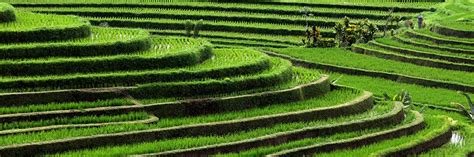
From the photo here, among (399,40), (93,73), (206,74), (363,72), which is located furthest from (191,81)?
(399,40)

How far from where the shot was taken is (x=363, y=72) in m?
22.4

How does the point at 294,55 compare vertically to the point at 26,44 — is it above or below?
below

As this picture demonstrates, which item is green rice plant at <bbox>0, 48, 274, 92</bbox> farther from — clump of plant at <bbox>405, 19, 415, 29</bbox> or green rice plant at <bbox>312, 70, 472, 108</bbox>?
clump of plant at <bbox>405, 19, 415, 29</bbox>

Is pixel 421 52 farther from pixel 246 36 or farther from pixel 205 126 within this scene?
pixel 205 126

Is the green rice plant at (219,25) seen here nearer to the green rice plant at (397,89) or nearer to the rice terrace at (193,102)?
the green rice plant at (397,89)

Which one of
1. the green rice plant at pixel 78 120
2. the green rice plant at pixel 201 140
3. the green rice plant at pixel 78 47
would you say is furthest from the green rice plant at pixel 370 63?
the green rice plant at pixel 78 120

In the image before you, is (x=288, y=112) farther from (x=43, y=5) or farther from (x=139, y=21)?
(x=43, y=5)

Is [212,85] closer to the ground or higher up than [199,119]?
higher up

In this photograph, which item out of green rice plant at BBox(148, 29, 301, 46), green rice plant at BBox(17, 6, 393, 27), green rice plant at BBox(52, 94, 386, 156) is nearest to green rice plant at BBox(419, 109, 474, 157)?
green rice plant at BBox(52, 94, 386, 156)

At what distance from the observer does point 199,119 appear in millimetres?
14602

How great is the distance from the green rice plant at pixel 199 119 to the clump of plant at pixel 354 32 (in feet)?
30.2

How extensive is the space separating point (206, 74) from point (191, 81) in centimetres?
46

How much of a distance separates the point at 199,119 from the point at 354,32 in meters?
13.0

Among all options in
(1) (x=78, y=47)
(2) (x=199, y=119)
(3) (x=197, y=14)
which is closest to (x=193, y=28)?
(3) (x=197, y=14)
